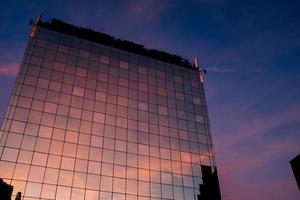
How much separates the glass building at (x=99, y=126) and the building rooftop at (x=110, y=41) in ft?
3.02

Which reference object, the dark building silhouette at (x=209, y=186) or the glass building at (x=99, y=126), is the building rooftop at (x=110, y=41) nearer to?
the glass building at (x=99, y=126)

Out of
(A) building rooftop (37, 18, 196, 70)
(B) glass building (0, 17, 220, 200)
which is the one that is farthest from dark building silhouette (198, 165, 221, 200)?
(A) building rooftop (37, 18, 196, 70)

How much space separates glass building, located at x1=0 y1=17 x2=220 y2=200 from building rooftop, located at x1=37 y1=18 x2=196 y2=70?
920 mm

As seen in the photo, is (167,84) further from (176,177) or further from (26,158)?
(26,158)

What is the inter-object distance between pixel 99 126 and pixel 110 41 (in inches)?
860

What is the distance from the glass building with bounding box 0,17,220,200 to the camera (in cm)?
4276

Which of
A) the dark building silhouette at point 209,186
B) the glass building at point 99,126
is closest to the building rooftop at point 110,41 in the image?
the glass building at point 99,126

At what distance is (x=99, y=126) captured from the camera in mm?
49938

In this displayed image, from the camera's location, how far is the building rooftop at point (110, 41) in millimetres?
61188

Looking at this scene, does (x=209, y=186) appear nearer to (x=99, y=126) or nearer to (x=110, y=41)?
(x=99, y=126)

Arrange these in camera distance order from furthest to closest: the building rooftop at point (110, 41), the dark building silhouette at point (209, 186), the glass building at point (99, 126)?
the building rooftop at point (110, 41) < the dark building silhouette at point (209, 186) < the glass building at point (99, 126)

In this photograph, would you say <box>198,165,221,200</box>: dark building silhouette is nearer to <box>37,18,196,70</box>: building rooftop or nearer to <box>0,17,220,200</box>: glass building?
<box>0,17,220,200</box>: glass building

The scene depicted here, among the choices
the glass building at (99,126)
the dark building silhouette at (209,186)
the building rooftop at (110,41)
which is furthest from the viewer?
the building rooftop at (110,41)

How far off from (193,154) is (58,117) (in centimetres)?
2337
